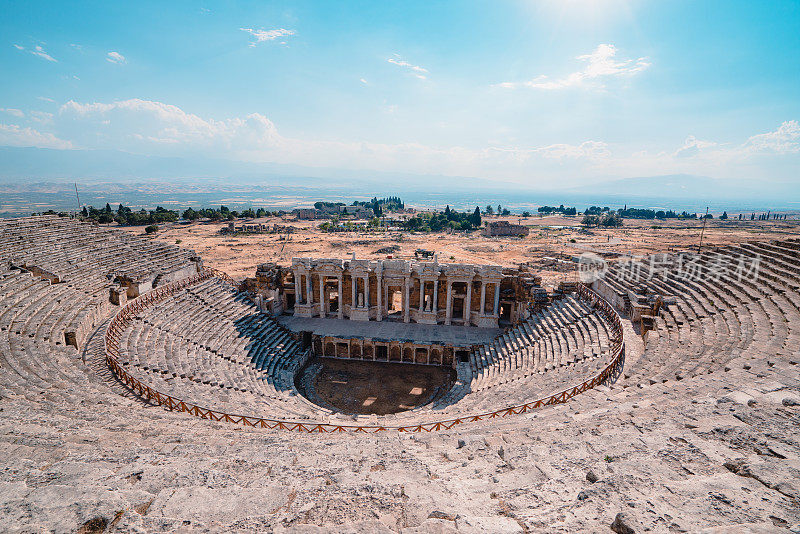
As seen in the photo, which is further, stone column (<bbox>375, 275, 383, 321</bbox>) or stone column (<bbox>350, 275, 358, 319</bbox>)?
stone column (<bbox>350, 275, 358, 319</bbox>)

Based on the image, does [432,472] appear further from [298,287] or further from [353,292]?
[298,287]

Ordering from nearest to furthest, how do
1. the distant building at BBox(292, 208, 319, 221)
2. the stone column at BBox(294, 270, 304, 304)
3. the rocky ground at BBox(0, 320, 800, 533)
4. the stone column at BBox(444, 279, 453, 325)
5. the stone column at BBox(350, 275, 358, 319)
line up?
the rocky ground at BBox(0, 320, 800, 533) → the stone column at BBox(444, 279, 453, 325) → the stone column at BBox(350, 275, 358, 319) → the stone column at BBox(294, 270, 304, 304) → the distant building at BBox(292, 208, 319, 221)

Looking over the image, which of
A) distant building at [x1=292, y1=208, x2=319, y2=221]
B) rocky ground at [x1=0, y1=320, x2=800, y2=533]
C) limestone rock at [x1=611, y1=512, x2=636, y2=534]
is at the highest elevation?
distant building at [x1=292, y1=208, x2=319, y2=221]

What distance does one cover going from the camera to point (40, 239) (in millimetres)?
29406

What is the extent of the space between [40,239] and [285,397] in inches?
959

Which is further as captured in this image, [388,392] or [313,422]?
[388,392]

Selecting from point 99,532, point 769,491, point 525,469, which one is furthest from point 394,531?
point 769,491

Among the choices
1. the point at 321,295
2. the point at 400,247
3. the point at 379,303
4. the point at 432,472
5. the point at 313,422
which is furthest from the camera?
the point at 400,247

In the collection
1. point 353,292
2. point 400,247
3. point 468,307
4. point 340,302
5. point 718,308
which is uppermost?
point 718,308

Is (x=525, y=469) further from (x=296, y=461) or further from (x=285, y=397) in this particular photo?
(x=285, y=397)

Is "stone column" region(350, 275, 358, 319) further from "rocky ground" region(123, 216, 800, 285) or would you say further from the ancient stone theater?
"rocky ground" region(123, 216, 800, 285)

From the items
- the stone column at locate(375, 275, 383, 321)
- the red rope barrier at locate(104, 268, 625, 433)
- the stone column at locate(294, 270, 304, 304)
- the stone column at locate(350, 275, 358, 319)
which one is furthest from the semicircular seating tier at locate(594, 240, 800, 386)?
the stone column at locate(294, 270, 304, 304)

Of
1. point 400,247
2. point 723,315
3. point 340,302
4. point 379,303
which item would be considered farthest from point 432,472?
point 400,247

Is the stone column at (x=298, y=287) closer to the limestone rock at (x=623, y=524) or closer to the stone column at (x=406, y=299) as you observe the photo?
the stone column at (x=406, y=299)
